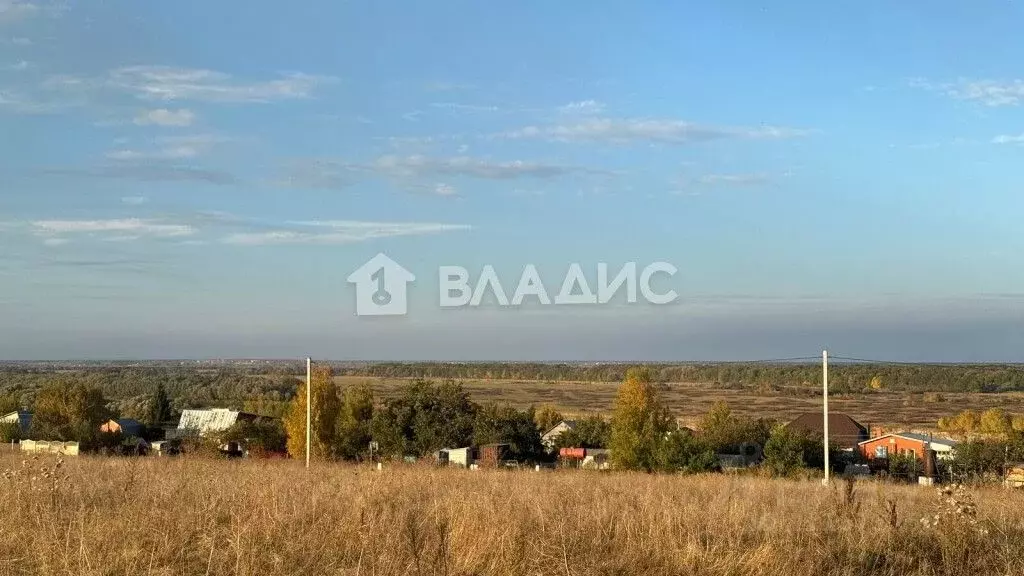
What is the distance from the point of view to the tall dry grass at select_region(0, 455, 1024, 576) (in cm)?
528

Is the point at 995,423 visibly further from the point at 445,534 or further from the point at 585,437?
the point at 445,534

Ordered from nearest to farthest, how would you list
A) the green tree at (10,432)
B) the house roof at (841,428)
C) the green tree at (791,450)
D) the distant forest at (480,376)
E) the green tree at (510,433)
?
the green tree at (791,450)
the green tree at (510,433)
the green tree at (10,432)
the house roof at (841,428)
the distant forest at (480,376)

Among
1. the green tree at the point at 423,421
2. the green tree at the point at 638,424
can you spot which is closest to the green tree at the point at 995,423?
the green tree at the point at 638,424

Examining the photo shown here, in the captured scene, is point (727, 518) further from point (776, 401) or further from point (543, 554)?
point (776, 401)

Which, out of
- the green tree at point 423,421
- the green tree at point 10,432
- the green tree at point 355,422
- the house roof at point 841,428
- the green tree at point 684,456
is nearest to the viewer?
the green tree at point 684,456

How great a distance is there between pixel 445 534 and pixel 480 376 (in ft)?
580

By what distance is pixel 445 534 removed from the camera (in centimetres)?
577

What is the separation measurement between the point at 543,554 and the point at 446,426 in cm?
3564

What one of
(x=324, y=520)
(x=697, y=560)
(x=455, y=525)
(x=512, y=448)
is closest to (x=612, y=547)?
(x=697, y=560)

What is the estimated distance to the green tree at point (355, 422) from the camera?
4041 cm

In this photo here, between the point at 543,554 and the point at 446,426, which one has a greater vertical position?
the point at 543,554

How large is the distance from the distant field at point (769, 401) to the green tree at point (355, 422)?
41023mm

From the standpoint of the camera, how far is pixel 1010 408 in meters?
100

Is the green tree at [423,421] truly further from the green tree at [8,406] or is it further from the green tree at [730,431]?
the green tree at [8,406]
